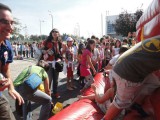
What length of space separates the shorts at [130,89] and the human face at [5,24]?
3.96 feet

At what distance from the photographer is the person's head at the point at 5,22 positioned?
2.45m

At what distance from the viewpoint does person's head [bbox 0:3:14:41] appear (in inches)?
96.3

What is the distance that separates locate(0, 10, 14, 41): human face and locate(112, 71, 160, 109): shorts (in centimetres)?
121

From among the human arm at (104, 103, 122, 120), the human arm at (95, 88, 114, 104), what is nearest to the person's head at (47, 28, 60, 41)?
the human arm at (95, 88, 114, 104)

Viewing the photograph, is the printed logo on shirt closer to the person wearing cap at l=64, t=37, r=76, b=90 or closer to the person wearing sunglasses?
the person wearing sunglasses

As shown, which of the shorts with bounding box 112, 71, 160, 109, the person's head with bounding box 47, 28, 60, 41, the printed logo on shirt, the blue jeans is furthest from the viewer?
the person's head with bounding box 47, 28, 60, 41

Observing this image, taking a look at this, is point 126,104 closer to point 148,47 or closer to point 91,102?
point 148,47

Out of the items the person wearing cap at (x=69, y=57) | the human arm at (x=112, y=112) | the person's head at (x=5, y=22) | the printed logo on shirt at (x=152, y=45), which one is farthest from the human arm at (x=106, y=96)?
the person wearing cap at (x=69, y=57)

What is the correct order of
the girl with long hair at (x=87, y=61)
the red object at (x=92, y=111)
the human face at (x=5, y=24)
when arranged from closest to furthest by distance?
the red object at (x=92, y=111) → the human face at (x=5, y=24) → the girl with long hair at (x=87, y=61)

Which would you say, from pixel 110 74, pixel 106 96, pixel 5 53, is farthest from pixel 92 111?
pixel 5 53

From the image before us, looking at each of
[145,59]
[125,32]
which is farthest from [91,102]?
[125,32]

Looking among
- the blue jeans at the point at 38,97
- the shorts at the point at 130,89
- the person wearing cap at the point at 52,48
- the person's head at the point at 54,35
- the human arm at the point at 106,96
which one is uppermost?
the person's head at the point at 54,35

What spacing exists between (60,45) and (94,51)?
4.43 feet

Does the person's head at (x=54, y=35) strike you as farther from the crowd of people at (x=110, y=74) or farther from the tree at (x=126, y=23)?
the tree at (x=126, y=23)
